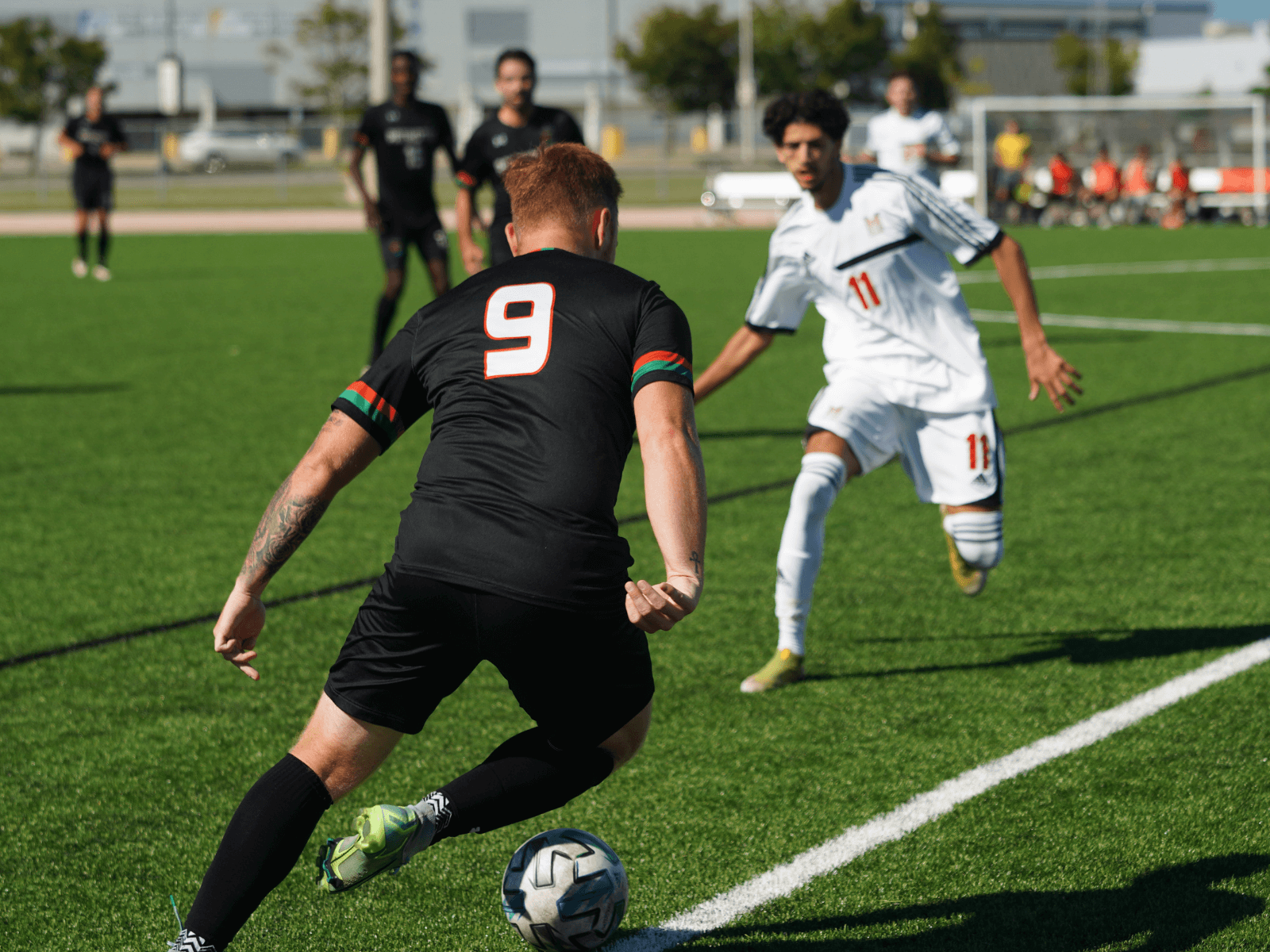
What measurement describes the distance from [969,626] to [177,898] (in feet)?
10.1

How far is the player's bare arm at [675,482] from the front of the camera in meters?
2.54

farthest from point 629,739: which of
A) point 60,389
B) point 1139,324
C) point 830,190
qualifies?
point 1139,324

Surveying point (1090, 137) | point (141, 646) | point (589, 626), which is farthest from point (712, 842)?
point (1090, 137)

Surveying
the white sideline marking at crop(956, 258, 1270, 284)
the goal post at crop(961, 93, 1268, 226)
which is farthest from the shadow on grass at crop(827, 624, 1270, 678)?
the goal post at crop(961, 93, 1268, 226)

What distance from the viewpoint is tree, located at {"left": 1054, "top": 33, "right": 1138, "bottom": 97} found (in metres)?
72.9

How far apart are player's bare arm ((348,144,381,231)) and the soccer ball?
28.5 ft

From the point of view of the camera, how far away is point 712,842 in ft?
12.2

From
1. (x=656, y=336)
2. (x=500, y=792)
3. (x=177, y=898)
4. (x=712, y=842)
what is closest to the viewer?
(x=656, y=336)

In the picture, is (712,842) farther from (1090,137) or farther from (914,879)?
(1090,137)

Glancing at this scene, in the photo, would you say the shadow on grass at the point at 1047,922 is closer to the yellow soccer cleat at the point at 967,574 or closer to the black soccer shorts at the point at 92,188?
the yellow soccer cleat at the point at 967,574

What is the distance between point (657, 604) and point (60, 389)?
388 inches

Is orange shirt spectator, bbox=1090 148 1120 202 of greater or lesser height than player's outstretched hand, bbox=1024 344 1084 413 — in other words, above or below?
above

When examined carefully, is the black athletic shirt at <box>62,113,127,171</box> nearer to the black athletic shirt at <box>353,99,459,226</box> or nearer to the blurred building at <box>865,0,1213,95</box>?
the black athletic shirt at <box>353,99,459,226</box>

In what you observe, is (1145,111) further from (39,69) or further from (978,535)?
(39,69)
